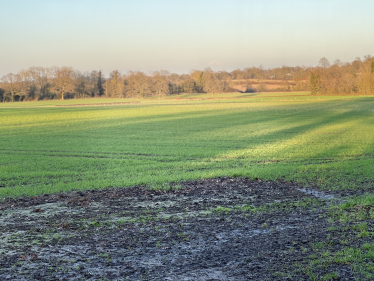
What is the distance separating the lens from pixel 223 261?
6.18 metres

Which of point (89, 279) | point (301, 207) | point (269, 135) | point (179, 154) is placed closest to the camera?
point (89, 279)

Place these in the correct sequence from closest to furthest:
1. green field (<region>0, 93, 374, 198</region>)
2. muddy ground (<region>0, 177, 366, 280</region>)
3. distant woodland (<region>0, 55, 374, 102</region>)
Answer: muddy ground (<region>0, 177, 366, 280</region>) < green field (<region>0, 93, 374, 198</region>) < distant woodland (<region>0, 55, 374, 102</region>)

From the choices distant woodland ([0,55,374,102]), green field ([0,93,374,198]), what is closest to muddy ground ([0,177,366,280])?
green field ([0,93,374,198])

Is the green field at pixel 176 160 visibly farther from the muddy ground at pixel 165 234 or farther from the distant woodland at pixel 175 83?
the distant woodland at pixel 175 83

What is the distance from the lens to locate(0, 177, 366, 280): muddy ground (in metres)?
5.86

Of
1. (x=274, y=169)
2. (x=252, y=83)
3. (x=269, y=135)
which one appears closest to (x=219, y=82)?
(x=252, y=83)

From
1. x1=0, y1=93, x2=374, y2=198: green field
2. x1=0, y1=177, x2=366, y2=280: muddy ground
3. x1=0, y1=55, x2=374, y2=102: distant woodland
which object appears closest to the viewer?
x1=0, y1=177, x2=366, y2=280: muddy ground

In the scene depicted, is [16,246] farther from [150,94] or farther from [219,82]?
[219,82]

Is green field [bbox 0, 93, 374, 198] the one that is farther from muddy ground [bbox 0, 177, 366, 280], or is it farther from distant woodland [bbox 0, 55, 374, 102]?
distant woodland [bbox 0, 55, 374, 102]

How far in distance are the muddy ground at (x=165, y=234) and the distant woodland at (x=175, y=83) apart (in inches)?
4870

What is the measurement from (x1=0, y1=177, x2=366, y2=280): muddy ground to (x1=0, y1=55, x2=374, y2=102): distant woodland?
12370 centimetres

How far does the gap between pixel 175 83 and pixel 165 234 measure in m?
171

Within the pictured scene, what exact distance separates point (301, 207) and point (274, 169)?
208 inches

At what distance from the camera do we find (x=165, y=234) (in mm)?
7598
